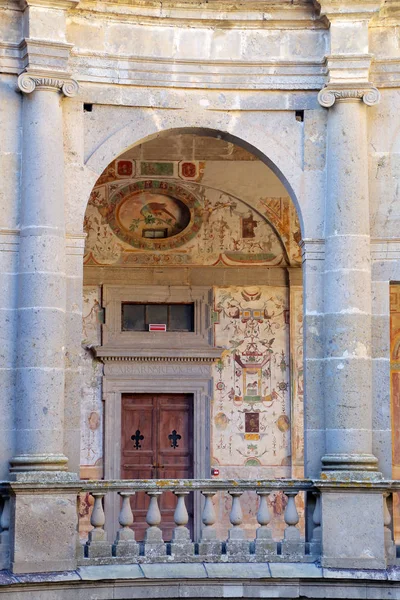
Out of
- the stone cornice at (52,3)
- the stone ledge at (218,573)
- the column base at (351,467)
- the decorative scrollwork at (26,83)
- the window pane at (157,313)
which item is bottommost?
the stone ledge at (218,573)

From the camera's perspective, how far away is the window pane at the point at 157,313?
15.8 metres

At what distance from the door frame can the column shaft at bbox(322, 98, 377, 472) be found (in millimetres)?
3759

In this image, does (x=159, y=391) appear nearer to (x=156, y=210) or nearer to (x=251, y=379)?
(x=251, y=379)

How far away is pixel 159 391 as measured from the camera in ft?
51.2

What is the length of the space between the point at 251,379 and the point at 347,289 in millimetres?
3929

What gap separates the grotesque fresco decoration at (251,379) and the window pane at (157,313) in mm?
621

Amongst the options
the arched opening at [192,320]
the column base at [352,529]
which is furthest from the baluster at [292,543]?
the arched opening at [192,320]

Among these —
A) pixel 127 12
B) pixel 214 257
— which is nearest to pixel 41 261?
pixel 127 12

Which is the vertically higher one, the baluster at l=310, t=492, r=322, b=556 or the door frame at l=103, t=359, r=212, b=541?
the door frame at l=103, t=359, r=212, b=541

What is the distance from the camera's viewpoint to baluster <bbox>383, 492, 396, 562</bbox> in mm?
11695

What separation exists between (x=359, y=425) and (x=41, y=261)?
10.8ft

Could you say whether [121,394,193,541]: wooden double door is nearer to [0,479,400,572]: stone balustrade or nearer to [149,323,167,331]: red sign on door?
[149,323,167,331]: red sign on door

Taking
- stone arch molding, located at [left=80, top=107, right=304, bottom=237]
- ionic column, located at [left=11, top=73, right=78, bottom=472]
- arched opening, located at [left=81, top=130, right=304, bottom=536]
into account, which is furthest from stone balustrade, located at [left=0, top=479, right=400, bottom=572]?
arched opening, located at [left=81, top=130, right=304, bottom=536]

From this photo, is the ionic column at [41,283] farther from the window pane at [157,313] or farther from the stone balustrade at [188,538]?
the window pane at [157,313]
